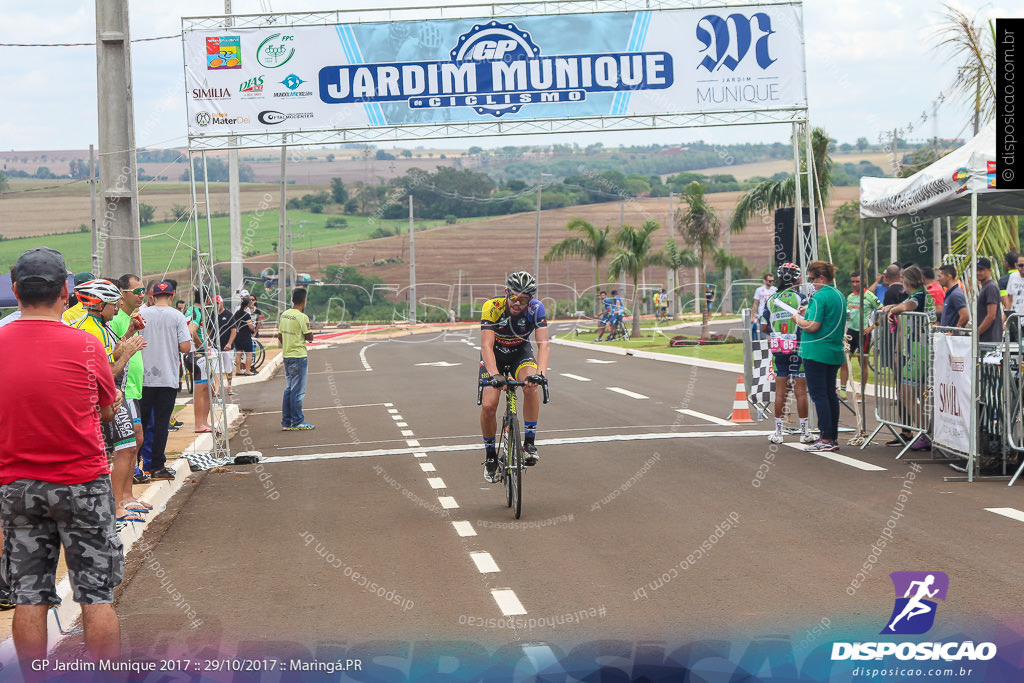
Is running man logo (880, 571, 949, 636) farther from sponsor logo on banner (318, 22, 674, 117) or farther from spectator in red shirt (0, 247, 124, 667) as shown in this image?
sponsor logo on banner (318, 22, 674, 117)

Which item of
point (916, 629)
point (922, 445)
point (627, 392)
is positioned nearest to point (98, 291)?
point (916, 629)

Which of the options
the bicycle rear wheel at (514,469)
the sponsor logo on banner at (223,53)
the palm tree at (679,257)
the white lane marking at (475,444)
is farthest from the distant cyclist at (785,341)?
the palm tree at (679,257)

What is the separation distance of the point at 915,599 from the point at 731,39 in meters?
10.4

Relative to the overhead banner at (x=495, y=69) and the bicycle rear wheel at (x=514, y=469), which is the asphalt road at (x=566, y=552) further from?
the overhead banner at (x=495, y=69)

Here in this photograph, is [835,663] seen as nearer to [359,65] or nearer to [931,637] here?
[931,637]

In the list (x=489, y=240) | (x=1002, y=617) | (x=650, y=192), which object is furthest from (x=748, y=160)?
(x=1002, y=617)

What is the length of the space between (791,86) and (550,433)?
19.3 ft

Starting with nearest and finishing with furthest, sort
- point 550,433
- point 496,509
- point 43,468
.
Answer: point 43,468, point 496,509, point 550,433

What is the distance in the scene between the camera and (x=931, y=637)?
5.59 meters

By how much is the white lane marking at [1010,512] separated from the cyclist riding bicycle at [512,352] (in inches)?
152

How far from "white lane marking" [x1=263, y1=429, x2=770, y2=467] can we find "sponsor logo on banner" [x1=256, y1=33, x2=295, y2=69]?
5.62m

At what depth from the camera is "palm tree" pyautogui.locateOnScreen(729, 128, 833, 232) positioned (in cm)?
3222

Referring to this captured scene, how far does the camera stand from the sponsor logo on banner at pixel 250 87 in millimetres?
14867

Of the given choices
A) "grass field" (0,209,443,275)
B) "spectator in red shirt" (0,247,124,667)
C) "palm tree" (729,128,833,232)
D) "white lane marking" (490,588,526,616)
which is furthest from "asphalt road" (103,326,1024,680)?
"palm tree" (729,128,833,232)
